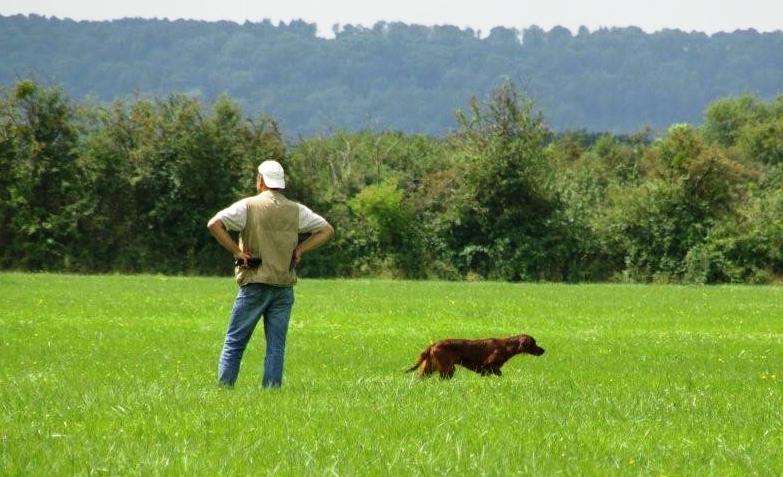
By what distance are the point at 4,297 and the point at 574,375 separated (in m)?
21.1

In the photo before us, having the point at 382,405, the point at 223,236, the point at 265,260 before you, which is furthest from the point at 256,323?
the point at 382,405

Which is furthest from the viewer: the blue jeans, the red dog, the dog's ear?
the dog's ear

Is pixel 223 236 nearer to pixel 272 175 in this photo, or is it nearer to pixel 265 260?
pixel 265 260

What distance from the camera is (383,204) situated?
55938 millimetres

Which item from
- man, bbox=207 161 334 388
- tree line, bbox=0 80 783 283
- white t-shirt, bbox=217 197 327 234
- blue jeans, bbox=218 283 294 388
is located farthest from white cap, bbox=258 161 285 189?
tree line, bbox=0 80 783 283

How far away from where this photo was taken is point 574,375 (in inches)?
628

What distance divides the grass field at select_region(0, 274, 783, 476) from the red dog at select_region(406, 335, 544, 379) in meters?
0.24

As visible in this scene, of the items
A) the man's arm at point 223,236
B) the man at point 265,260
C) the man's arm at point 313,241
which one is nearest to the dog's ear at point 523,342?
the man's arm at point 313,241

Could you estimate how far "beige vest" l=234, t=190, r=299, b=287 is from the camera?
1144 cm

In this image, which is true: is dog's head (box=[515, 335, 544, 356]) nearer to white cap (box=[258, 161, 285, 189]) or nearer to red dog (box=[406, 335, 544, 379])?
red dog (box=[406, 335, 544, 379])

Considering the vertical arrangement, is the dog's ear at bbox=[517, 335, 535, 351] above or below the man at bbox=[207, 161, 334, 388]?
below

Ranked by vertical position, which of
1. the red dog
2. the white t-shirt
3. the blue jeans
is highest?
the white t-shirt

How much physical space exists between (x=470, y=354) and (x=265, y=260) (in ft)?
10.5

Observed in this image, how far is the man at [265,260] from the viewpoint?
11.4 meters
